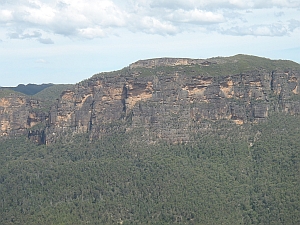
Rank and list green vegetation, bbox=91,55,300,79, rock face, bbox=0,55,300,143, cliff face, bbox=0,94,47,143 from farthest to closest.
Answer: cliff face, bbox=0,94,47,143 → green vegetation, bbox=91,55,300,79 → rock face, bbox=0,55,300,143

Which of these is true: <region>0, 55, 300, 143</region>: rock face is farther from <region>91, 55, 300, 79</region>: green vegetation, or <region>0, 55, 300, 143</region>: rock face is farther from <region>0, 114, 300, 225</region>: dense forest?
<region>0, 114, 300, 225</region>: dense forest

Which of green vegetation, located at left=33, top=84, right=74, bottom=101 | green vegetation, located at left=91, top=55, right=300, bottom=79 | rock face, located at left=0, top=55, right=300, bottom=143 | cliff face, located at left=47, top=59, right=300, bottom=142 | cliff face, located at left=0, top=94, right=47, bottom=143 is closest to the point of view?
cliff face, located at left=47, top=59, right=300, bottom=142

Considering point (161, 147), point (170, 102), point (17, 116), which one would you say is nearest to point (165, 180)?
point (161, 147)

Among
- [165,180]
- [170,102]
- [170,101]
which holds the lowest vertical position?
[165,180]

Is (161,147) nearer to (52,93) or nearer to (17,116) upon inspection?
(17,116)

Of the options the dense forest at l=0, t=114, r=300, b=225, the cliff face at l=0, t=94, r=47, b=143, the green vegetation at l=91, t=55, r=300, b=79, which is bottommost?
the dense forest at l=0, t=114, r=300, b=225

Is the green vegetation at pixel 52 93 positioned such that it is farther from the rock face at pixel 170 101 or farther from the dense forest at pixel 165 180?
the dense forest at pixel 165 180

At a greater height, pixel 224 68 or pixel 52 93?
pixel 224 68

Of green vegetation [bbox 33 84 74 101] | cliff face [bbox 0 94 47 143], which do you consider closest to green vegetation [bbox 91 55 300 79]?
cliff face [bbox 0 94 47 143]
